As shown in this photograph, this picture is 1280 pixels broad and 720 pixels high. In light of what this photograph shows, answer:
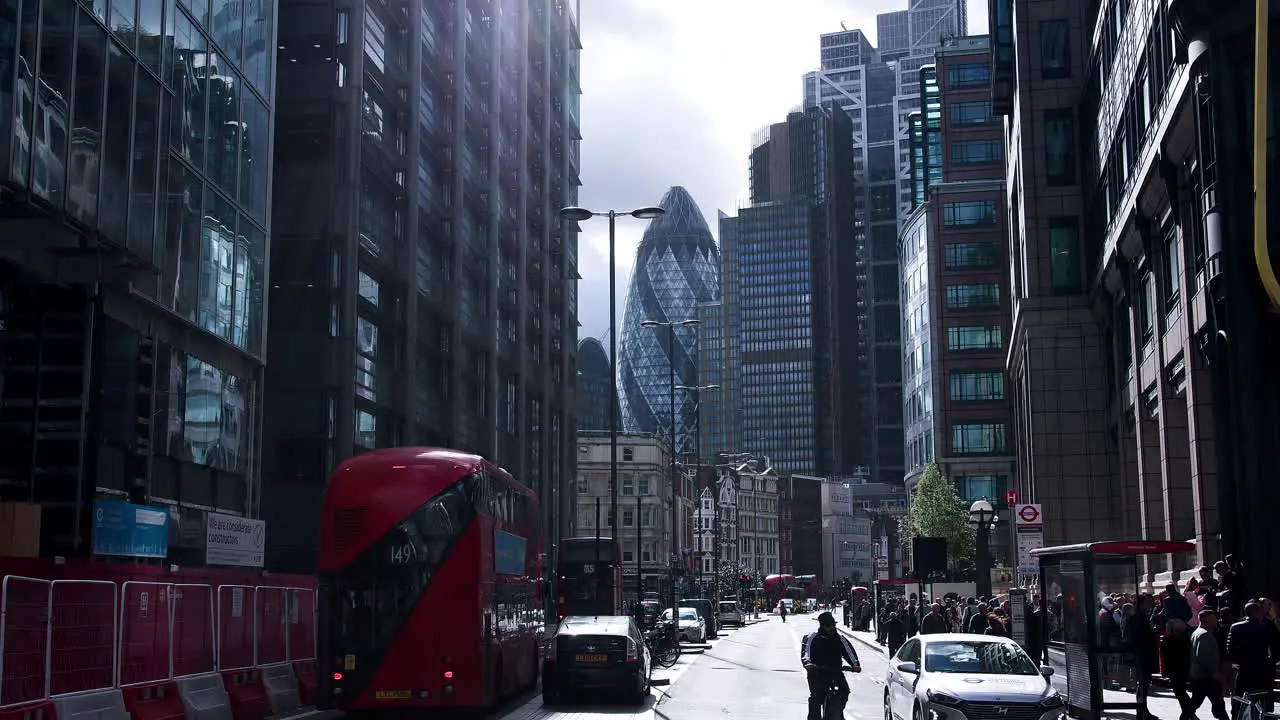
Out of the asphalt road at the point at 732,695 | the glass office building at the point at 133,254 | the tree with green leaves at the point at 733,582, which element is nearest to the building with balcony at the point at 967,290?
the tree with green leaves at the point at 733,582

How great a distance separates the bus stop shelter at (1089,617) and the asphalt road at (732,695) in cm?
357

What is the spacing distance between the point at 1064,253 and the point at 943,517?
31396mm

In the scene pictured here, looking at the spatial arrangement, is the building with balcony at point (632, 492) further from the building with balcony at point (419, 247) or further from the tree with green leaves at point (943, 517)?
the building with balcony at point (419, 247)

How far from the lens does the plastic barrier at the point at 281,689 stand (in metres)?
21.8

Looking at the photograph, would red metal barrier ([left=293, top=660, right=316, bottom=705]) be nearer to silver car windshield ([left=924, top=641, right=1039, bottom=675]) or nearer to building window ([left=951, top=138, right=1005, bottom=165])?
silver car windshield ([left=924, top=641, right=1039, bottom=675])

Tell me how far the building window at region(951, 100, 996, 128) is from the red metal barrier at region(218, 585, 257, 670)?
92.6 m

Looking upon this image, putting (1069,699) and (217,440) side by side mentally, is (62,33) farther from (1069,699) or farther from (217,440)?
(1069,699)

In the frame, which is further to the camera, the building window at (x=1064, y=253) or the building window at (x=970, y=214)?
the building window at (x=970, y=214)

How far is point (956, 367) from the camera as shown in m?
101

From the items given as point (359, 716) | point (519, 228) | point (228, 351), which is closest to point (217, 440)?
point (228, 351)

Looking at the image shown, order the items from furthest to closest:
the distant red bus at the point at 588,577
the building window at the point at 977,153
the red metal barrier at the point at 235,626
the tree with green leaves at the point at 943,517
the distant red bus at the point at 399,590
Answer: the building window at the point at 977,153
the tree with green leaves at the point at 943,517
the distant red bus at the point at 588,577
the distant red bus at the point at 399,590
the red metal barrier at the point at 235,626

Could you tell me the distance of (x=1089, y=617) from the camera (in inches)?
794

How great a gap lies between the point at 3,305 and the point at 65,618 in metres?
11.7

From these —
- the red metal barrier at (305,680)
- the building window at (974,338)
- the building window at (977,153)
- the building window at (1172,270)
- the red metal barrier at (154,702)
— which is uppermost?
the building window at (977,153)
